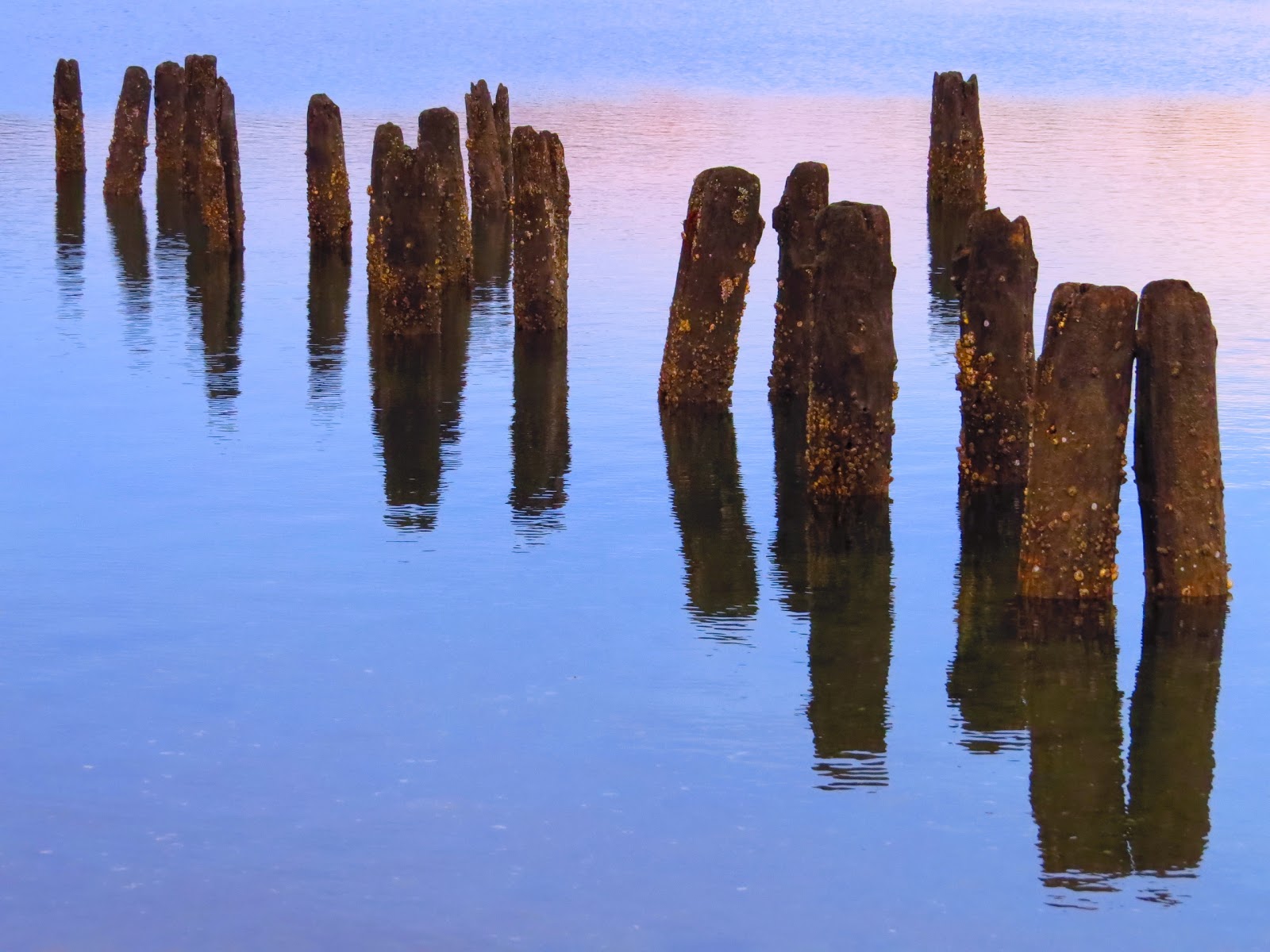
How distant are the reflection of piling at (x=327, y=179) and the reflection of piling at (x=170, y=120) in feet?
15.2

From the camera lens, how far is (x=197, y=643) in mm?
8609

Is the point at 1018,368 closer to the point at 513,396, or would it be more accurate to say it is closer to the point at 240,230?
the point at 513,396

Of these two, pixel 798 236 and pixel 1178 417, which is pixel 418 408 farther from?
pixel 1178 417

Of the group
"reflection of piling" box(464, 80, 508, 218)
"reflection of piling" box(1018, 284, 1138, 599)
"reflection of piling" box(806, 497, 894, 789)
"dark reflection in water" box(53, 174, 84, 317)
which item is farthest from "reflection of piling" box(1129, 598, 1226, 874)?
"reflection of piling" box(464, 80, 508, 218)

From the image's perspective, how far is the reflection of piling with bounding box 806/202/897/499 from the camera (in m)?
10.1

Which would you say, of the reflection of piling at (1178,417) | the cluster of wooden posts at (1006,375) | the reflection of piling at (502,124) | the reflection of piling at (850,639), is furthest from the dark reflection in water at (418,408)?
the reflection of piling at (502,124)

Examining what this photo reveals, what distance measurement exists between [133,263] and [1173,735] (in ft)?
46.7

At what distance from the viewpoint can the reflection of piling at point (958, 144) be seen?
24.0m

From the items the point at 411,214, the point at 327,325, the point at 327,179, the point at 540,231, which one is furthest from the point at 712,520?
the point at 327,179

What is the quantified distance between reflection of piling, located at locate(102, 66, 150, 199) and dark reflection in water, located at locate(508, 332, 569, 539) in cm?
1071

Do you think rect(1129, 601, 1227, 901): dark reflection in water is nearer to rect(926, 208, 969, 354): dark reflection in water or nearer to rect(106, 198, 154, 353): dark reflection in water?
rect(926, 208, 969, 354): dark reflection in water

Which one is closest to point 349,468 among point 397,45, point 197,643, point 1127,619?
point 197,643

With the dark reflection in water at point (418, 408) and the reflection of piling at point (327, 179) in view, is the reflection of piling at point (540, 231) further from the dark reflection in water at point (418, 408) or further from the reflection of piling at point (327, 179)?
the reflection of piling at point (327, 179)

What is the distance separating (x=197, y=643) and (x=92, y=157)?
2270 cm
